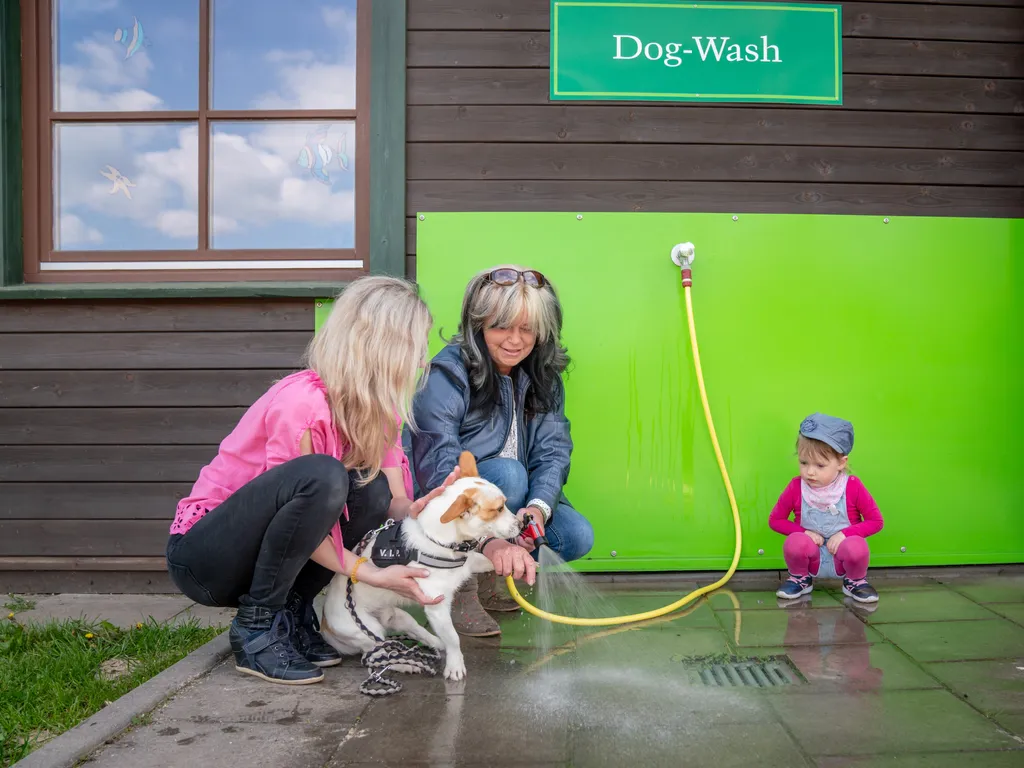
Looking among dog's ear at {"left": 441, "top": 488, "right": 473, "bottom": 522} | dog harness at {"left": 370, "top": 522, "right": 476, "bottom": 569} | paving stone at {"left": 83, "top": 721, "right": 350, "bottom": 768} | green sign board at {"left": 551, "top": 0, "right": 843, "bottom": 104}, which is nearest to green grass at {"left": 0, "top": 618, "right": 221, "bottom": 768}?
paving stone at {"left": 83, "top": 721, "right": 350, "bottom": 768}

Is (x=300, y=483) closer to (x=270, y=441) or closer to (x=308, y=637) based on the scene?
(x=270, y=441)

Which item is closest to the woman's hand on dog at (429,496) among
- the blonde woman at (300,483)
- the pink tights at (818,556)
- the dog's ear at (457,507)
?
the blonde woman at (300,483)

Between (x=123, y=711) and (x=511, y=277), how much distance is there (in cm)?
184

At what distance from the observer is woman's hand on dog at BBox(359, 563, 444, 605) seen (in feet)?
7.84

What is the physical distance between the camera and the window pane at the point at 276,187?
157 inches

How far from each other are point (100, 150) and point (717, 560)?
3619mm

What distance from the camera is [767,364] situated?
12.3 feet

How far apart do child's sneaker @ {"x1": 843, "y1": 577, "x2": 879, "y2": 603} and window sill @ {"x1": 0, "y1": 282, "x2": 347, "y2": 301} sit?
2.53 meters

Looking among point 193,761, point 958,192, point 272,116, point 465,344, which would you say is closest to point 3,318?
point 272,116

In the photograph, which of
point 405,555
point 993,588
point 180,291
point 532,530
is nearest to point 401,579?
point 405,555

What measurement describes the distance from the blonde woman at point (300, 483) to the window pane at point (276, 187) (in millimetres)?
1549

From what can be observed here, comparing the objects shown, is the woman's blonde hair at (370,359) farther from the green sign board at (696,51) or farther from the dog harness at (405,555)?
the green sign board at (696,51)

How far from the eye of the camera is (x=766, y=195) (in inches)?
149

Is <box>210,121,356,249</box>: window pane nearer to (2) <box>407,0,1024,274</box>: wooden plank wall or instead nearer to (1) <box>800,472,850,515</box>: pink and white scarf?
(2) <box>407,0,1024,274</box>: wooden plank wall
